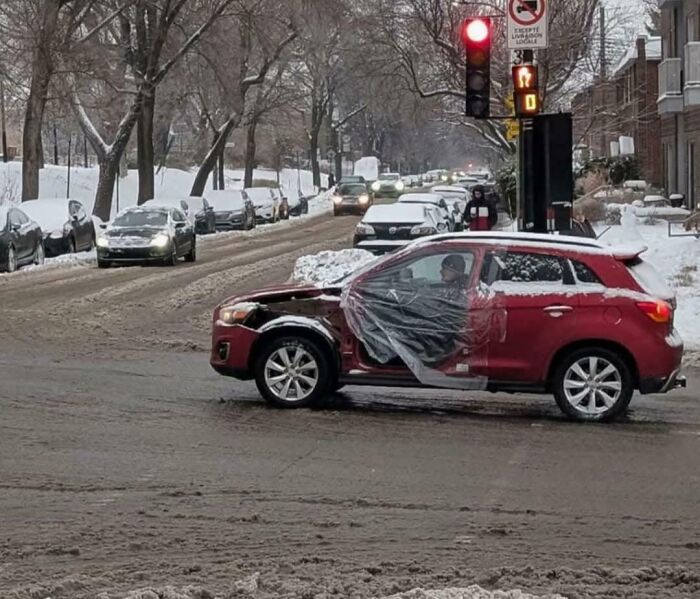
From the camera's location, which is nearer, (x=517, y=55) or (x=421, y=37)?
(x=517, y=55)

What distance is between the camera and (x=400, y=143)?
413 ft

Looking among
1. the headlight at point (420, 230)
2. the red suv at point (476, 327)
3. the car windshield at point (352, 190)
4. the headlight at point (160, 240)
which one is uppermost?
the car windshield at point (352, 190)

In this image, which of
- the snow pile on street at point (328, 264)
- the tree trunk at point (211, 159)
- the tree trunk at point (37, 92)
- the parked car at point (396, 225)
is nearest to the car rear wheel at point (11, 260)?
the snow pile on street at point (328, 264)

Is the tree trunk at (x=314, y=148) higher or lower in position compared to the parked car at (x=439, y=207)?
higher

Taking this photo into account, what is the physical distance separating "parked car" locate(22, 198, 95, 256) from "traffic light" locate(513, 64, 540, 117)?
668 inches

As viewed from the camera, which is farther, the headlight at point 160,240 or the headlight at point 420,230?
the headlight at point 420,230

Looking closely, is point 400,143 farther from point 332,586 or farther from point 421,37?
point 332,586

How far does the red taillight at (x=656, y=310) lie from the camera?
10.1m

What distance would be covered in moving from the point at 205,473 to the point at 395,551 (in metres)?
2.20

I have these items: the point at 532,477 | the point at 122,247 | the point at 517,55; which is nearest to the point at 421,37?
the point at 122,247

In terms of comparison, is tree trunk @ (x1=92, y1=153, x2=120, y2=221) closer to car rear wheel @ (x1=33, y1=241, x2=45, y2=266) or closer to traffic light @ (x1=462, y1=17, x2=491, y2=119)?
car rear wheel @ (x1=33, y1=241, x2=45, y2=266)

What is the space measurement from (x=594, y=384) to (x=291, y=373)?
8.52ft

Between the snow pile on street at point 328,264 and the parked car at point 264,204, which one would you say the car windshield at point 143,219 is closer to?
the snow pile on street at point 328,264

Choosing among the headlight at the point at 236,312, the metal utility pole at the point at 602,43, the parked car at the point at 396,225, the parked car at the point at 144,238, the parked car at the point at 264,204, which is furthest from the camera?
the parked car at the point at 264,204
